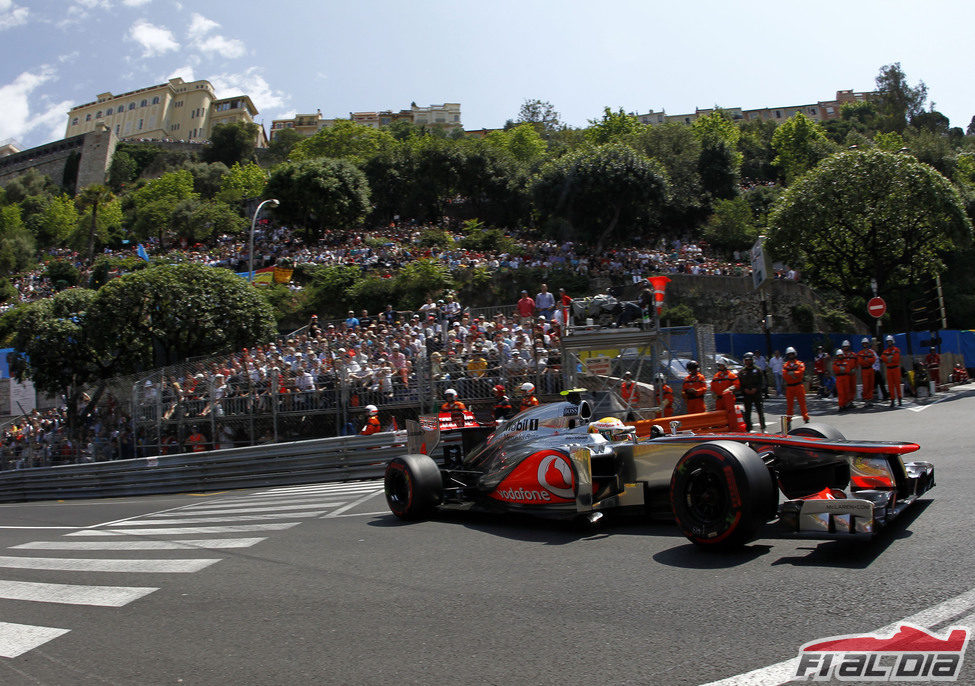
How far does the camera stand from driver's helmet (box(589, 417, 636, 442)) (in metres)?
7.35

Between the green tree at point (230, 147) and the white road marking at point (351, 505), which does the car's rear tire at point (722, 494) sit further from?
the green tree at point (230, 147)

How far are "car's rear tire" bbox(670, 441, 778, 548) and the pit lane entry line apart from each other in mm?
1392

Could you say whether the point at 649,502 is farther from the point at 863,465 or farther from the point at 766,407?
the point at 766,407

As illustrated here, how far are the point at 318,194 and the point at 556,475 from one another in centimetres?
5284

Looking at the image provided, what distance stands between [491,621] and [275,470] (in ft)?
37.1

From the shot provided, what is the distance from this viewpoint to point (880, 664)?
129 inches

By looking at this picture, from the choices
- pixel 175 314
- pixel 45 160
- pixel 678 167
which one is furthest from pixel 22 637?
pixel 45 160

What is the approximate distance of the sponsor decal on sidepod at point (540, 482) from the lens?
6898 millimetres

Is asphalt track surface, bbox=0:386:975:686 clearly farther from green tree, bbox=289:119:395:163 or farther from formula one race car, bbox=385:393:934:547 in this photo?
green tree, bbox=289:119:395:163

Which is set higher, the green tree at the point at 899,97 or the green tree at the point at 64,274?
the green tree at the point at 899,97

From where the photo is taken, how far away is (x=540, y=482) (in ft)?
23.4

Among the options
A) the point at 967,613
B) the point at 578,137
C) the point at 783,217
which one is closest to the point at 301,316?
the point at 783,217

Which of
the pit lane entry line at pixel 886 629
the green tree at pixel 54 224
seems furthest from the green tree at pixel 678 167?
the green tree at pixel 54 224

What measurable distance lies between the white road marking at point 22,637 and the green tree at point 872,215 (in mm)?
28860
